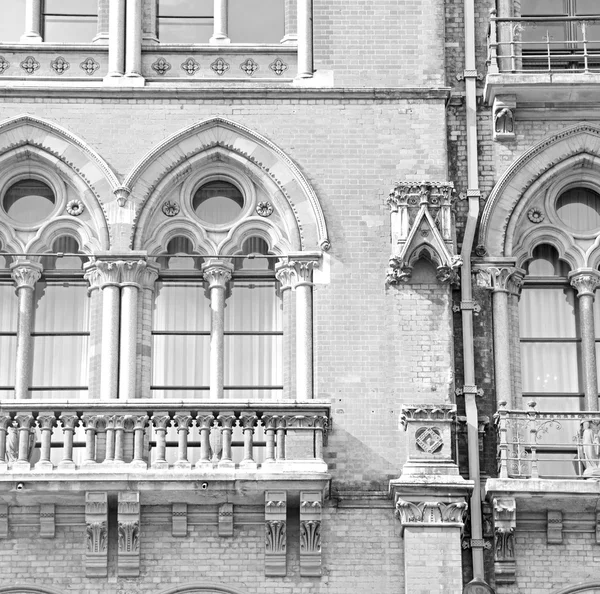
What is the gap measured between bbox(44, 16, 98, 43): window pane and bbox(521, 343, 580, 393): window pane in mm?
7427

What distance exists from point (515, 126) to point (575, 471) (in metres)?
4.77

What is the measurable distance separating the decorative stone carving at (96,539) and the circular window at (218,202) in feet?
14.7

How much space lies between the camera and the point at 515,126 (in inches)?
1083

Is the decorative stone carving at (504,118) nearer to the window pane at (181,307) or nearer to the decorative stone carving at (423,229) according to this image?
the decorative stone carving at (423,229)

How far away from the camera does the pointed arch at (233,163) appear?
26.9 meters

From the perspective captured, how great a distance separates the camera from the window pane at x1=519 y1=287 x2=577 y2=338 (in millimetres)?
27125

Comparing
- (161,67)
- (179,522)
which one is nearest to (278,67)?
(161,67)

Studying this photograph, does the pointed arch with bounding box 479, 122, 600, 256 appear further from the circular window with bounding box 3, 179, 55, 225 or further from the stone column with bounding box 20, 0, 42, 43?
the stone column with bounding box 20, 0, 42, 43

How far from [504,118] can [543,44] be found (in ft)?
5.41

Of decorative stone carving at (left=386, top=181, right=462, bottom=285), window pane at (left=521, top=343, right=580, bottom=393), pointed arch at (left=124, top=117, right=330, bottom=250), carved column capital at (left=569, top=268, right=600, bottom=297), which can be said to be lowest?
window pane at (left=521, top=343, right=580, bottom=393)

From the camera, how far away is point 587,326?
26906 mm

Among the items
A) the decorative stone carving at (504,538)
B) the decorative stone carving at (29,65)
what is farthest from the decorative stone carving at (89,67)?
the decorative stone carving at (504,538)

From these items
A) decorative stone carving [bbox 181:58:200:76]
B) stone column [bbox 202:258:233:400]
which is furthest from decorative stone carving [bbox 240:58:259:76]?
stone column [bbox 202:258:233:400]

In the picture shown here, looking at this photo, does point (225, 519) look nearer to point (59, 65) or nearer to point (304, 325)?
point (304, 325)
